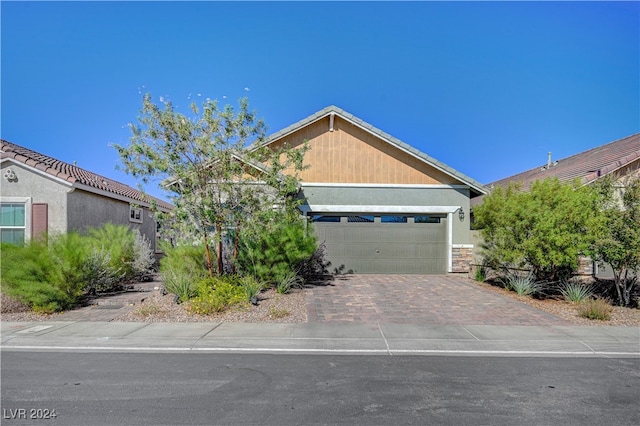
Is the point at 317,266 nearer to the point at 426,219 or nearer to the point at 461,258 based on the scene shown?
the point at 426,219

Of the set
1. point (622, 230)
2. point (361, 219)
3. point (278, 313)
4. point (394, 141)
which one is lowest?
point (278, 313)

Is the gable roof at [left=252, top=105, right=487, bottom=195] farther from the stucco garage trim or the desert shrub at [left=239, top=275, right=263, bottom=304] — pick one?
the desert shrub at [left=239, top=275, right=263, bottom=304]

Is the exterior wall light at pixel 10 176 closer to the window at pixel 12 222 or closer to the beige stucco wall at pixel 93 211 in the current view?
the window at pixel 12 222

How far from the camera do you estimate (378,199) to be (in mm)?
15445

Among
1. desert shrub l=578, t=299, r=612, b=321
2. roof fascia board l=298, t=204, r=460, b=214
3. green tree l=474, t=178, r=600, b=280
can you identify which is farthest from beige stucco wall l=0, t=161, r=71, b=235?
desert shrub l=578, t=299, r=612, b=321

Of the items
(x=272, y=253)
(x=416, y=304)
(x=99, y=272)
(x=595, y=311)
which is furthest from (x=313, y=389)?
(x=99, y=272)

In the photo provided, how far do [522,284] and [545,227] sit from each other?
6.72 feet

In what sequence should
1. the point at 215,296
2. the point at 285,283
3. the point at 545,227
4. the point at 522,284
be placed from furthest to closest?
the point at 522,284, the point at 285,283, the point at 545,227, the point at 215,296

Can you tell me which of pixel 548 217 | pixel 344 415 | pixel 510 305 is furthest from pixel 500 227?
pixel 344 415

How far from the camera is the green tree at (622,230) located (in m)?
9.72

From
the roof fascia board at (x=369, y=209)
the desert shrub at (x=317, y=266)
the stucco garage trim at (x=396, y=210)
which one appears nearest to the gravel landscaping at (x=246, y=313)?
the desert shrub at (x=317, y=266)

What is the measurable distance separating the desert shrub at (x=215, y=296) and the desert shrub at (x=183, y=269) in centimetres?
29

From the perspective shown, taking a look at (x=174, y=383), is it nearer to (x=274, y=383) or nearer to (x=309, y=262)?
(x=274, y=383)

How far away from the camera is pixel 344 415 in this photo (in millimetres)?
4207
